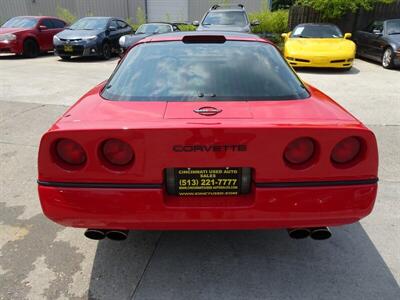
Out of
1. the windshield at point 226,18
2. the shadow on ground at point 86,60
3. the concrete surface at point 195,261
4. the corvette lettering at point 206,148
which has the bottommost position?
the shadow on ground at point 86,60

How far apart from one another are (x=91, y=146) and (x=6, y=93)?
22.2 feet

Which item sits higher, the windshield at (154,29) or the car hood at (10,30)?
the windshield at (154,29)

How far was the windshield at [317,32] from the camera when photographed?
1138 centimetres

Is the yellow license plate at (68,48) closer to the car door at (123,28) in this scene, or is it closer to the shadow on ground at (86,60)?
the shadow on ground at (86,60)

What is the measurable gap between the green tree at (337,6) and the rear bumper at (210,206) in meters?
14.4

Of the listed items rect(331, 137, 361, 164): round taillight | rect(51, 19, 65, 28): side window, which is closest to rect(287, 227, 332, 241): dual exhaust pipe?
rect(331, 137, 361, 164): round taillight

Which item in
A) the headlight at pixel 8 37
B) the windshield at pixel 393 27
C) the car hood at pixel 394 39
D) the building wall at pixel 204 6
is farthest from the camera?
the building wall at pixel 204 6

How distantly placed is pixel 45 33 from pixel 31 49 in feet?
3.21

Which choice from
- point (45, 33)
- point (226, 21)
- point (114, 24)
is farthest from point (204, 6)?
point (45, 33)

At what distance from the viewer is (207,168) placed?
2137mm

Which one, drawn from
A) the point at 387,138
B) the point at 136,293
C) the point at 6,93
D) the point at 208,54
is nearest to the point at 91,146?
the point at 136,293

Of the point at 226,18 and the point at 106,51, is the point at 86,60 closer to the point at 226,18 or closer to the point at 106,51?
the point at 106,51

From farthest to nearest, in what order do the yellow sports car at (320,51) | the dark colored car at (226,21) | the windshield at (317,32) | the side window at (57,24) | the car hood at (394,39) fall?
the side window at (57,24), the dark colored car at (226,21), the windshield at (317,32), the car hood at (394,39), the yellow sports car at (320,51)

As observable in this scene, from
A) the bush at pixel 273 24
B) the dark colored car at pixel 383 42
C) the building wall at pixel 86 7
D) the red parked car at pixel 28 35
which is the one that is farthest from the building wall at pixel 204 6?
the dark colored car at pixel 383 42
